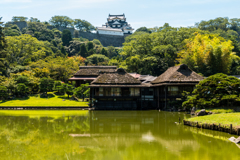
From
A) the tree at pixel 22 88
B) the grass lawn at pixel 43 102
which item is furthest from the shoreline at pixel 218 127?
the tree at pixel 22 88

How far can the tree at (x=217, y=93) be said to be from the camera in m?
22.4

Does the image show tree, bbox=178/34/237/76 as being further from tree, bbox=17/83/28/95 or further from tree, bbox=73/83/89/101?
tree, bbox=17/83/28/95

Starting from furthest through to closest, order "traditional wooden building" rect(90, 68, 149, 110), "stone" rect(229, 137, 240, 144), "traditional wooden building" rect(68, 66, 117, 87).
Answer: "traditional wooden building" rect(68, 66, 117, 87) → "traditional wooden building" rect(90, 68, 149, 110) → "stone" rect(229, 137, 240, 144)

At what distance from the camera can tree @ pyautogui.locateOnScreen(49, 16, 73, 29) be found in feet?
324

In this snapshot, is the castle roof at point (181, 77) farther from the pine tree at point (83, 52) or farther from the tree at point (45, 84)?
the pine tree at point (83, 52)

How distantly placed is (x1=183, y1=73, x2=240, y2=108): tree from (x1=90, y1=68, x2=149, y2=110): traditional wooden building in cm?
916

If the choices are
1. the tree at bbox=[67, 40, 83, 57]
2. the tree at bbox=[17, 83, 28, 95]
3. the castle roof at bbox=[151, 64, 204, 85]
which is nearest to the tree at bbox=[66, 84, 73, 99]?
the tree at bbox=[17, 83, 28, 95]

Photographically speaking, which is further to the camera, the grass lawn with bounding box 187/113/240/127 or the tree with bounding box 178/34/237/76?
the tree with bounding box 178/34/237/76

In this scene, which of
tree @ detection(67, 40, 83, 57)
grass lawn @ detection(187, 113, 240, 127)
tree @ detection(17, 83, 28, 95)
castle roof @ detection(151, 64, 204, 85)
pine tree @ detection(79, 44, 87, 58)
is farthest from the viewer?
tree @ detection(67, 40, 83, 57)

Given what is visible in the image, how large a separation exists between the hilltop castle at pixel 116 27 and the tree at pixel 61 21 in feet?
39.7

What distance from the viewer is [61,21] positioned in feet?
327

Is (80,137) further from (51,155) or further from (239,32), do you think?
(239,32)

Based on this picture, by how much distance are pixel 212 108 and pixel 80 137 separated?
13327 millimetres

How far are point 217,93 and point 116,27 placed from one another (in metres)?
86.4
